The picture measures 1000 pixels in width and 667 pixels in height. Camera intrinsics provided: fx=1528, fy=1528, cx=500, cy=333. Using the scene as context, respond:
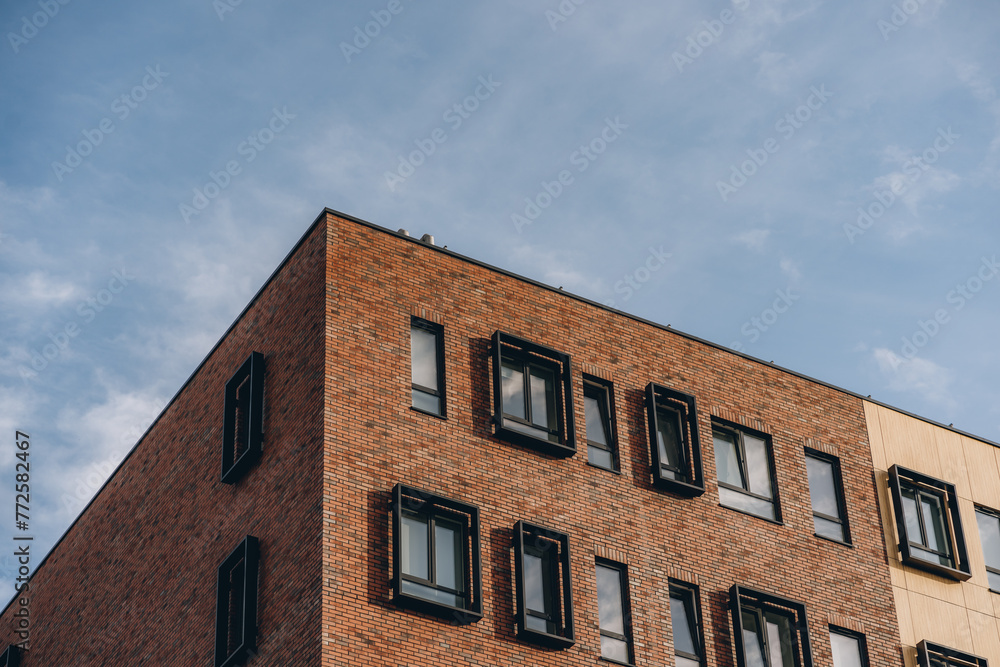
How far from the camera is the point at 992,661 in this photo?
37219 millimetres

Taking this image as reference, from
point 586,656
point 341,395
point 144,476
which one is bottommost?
point 586,656

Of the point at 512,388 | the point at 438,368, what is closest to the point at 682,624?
the point at 512,388

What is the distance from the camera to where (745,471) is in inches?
1427

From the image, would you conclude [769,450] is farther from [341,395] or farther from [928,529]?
[341,395]

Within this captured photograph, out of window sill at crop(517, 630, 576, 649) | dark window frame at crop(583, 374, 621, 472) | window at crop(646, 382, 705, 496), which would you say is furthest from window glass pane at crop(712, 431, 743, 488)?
window sill at crop(517, 630, 576, 649)

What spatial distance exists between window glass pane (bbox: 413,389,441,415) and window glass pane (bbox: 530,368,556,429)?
2.29 meters

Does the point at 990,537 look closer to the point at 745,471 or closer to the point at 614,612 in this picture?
the point at 745,471

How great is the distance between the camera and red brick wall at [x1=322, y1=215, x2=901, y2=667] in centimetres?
2961

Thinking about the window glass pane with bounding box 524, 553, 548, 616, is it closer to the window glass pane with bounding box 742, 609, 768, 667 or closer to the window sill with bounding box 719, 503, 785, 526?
the window glass pane with bounding box 742, 609, 768, 667

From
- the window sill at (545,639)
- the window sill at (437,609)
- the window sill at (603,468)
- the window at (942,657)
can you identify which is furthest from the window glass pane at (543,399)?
the window at (942,657)

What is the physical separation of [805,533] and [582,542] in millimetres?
6492

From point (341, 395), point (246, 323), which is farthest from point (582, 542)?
point (246, 323)

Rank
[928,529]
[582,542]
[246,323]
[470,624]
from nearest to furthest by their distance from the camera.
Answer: [470,624], [582,542], [246,323], [928,529]

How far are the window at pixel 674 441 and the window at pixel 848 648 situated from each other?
471 cm
